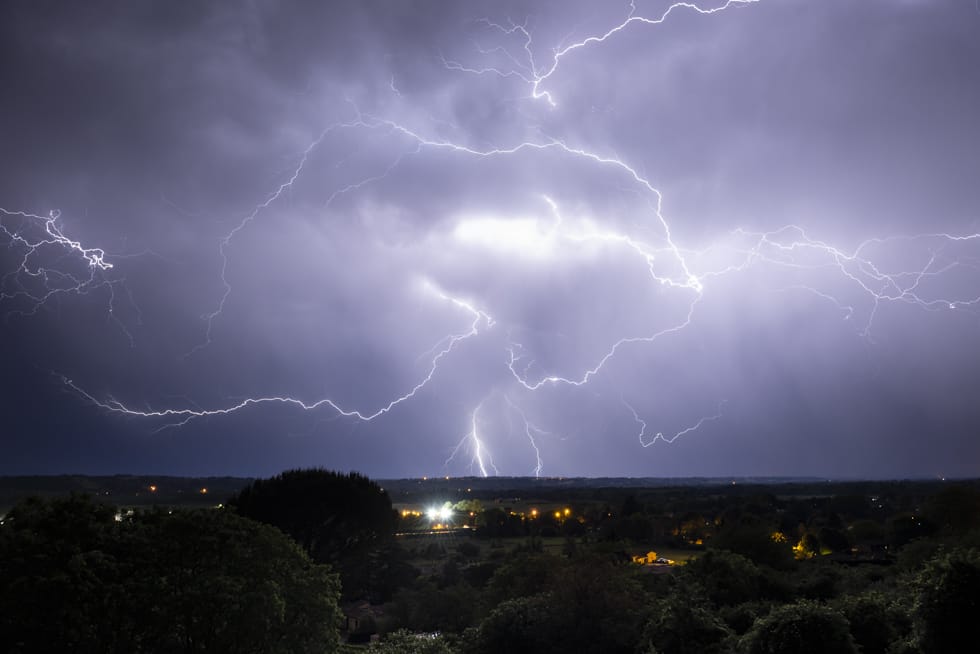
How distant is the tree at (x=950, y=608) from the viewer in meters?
12.9

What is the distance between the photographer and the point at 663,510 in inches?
3140

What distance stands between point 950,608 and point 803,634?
2777mm

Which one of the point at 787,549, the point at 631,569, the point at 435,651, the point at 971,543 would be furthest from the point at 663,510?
the point at 435,651

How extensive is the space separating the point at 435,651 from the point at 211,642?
5120mm

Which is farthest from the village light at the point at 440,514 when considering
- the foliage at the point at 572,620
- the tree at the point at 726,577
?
the foliage at the point at 572,620

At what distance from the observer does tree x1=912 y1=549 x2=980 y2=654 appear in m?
12.9

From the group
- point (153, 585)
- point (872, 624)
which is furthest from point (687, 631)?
point (153, 585)

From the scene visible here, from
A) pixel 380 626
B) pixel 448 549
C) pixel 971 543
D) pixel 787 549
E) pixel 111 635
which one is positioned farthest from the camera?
pixel 448 549

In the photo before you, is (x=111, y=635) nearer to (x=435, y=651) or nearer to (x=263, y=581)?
(x=263, y=581)

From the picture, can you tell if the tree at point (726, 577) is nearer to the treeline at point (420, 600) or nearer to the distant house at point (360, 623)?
the treeline at point (420, 600)

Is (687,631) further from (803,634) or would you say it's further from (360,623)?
(360,623)

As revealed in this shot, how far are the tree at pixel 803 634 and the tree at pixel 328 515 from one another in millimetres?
25994

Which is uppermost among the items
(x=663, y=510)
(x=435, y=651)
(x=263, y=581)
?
(x=263, y=581)

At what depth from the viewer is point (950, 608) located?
13.1 m
